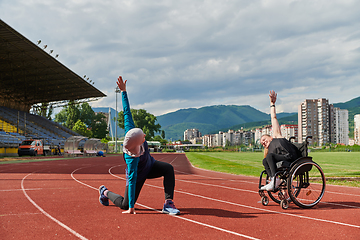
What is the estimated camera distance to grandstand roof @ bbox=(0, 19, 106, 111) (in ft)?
102

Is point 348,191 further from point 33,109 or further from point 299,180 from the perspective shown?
point 33,109

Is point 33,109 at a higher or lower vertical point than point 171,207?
higher

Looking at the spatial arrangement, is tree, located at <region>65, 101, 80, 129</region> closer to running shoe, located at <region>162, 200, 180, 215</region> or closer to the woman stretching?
the woman stretching

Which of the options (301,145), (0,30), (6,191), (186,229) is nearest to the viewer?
(186,229)

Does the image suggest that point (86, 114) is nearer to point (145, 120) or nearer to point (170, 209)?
point (145, 120)

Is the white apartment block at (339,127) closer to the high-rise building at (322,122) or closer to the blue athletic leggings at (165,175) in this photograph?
the high-rise building at (322,122)

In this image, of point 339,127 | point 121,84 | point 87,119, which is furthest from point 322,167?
point 339,127

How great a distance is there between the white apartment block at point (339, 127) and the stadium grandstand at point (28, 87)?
16382cm

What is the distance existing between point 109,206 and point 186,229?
210 cm

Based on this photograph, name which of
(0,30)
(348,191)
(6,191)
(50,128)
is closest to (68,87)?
(50,128)

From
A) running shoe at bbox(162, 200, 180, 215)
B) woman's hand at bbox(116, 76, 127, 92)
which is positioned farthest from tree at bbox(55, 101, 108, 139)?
running shoe at bbox(162, 200, 180, 215)

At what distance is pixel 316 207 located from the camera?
5.56 m

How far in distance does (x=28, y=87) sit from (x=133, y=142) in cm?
5062

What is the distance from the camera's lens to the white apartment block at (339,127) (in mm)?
176875
